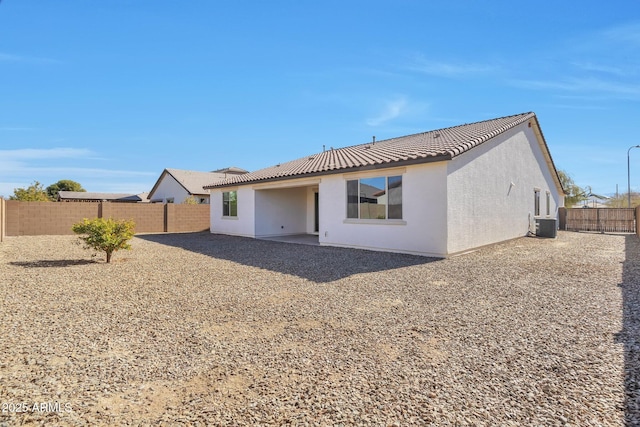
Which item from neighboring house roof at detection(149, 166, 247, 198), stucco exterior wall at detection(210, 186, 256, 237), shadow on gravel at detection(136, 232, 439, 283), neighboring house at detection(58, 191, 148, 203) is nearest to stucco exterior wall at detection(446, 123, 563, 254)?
shadow on gravel at detection(136, 232, 439, 283)

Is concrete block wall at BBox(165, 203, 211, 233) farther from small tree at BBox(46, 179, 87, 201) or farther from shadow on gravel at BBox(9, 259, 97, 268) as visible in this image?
small tree at BBox(46, 179, 87, 201)

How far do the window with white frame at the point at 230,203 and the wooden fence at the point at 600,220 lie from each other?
67.0 ft

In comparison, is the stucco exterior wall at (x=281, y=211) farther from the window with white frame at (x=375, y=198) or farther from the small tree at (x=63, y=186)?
the small tree at (x=63, y=186)

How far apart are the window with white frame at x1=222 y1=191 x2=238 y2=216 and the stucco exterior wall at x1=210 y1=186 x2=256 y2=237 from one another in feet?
0.78

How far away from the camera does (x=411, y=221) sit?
34.8 ft

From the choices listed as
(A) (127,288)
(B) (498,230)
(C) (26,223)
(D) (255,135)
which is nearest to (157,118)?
(D) (255,135)

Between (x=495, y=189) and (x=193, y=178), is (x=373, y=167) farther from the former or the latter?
(x=193, y=178)

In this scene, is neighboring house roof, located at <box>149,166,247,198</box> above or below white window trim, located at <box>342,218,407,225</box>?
above

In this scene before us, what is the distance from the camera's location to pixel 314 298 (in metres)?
5.82

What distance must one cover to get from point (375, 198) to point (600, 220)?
17549 mm

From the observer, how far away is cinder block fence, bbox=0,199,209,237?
1834 centimetres

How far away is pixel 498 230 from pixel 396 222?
5.11 metres

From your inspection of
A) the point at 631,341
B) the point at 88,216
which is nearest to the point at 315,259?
the point at 631,341

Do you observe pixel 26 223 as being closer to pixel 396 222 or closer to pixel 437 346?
pixel 396 222
